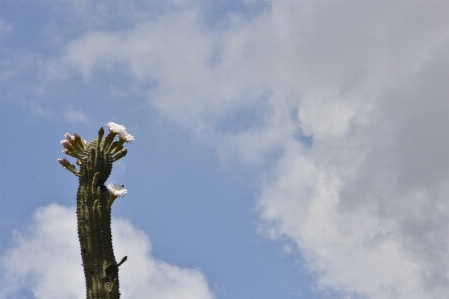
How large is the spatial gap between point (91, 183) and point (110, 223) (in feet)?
3.25

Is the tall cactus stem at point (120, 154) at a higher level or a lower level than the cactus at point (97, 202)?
higher

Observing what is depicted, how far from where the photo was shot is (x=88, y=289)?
49.8 ft

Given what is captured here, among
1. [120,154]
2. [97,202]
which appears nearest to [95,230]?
[97,202]

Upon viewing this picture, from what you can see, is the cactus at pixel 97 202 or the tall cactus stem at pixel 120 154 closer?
the cactus at pixel 97 202

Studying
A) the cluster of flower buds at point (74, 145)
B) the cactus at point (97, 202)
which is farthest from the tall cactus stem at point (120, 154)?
the cluster of flower buds at point (74, 145)

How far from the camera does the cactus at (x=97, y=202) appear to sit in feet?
49.7

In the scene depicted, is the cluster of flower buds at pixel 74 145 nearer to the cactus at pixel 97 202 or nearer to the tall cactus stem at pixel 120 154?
the cactus at pixel 97 202

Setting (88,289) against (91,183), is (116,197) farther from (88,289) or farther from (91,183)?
(88,289)

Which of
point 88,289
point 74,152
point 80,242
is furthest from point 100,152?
point 88,289

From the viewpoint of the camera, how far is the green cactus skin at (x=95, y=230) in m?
15.1

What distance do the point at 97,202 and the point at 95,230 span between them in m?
0.61

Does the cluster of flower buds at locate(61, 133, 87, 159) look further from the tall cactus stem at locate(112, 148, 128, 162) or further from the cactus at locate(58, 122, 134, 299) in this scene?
the tall cactus stem at locate(112, 148, 128, 162)

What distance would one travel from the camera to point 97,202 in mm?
15367

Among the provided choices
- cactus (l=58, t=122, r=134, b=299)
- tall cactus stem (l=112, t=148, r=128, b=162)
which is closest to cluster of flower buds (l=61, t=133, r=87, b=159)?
cactus (l=58, t=122, r=134, b=299)
